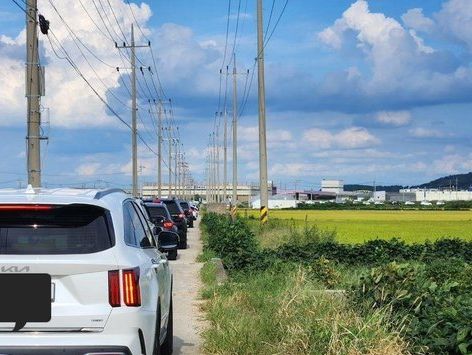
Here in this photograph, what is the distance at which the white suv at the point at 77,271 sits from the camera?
5.00 m

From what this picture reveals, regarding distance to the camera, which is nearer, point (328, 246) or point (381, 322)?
point (381, 322)

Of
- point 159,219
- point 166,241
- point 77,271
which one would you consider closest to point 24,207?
point 77,271

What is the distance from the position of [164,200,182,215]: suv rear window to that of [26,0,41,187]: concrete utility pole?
41.9 feet

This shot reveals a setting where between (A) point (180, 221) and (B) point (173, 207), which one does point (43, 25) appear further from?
(B) point (173, 207)

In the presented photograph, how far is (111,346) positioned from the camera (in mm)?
5047

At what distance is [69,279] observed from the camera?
5078mm

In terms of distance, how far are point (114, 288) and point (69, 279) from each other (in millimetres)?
314

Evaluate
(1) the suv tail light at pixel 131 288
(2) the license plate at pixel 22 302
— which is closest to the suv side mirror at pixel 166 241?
(1) the suv tail light at pixel 131 288

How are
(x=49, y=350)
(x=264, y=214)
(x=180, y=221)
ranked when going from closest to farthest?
(x=49, y=350), (x=180, y=221), (x=264, y=214)

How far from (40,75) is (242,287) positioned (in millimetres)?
8285

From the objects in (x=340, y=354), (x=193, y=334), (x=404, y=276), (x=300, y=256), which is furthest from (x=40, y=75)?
(x=340, y=354)

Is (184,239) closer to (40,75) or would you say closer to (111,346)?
(40,75)

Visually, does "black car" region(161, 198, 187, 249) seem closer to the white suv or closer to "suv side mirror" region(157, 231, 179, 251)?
"suv side mirror" region(157, 231, 179, 251)

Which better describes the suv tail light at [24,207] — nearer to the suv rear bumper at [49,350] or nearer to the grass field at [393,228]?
the suv rear bumper at [49,350]
